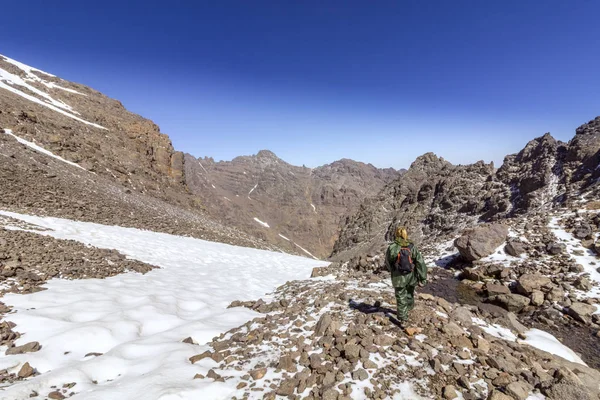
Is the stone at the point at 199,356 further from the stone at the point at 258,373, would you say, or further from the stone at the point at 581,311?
the stone at the point at 581,311

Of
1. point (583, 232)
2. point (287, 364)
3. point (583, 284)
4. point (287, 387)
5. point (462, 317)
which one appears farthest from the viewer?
point (583, 232)

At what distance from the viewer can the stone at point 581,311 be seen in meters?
8.67

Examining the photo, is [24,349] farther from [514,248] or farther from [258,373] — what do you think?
[514,248]

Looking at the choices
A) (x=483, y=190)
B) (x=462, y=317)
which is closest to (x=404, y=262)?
(x=462, y=317)

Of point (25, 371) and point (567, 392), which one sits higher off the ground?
point (567, 392)

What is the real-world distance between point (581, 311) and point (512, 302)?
1.72 m

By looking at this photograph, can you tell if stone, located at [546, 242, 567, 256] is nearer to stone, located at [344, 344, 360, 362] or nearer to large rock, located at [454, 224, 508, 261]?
large rock, located at [454, 224, 508, 261]

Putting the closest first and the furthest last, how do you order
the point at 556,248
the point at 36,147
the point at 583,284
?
the point at 583,284, the point at 556,248, the point at 36,147

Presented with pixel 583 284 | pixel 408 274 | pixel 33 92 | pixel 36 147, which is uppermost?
pixel 33 92

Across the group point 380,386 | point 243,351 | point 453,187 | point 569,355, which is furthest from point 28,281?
point 453,187

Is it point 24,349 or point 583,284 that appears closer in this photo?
point 24,349

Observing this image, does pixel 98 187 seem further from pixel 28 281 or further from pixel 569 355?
pixel 569 355

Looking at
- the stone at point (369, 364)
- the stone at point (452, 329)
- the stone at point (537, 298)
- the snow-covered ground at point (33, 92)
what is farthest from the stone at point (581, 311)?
the snow-covered ground at point (33, 92)

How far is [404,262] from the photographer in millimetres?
6797
